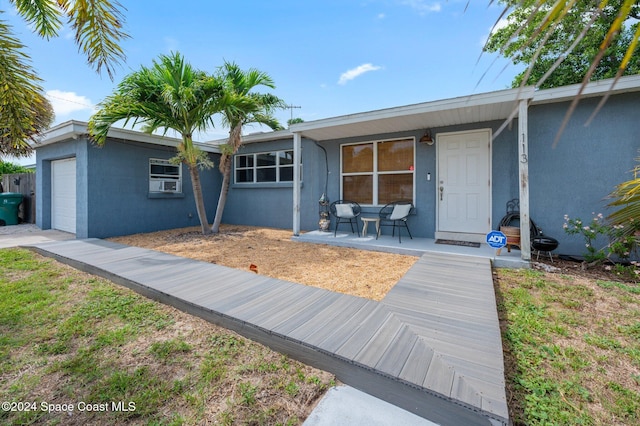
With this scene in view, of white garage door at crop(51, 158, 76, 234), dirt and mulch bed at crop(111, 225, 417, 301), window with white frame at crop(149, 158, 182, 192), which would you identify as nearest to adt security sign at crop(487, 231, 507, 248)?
dirt and mulch bed at crop(111, 225, 417, 301)

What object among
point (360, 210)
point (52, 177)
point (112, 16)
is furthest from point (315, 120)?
point (52, 177)

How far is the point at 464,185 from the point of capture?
19.1ft

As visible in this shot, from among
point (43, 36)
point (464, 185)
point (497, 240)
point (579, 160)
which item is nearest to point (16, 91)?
point (43, 36)

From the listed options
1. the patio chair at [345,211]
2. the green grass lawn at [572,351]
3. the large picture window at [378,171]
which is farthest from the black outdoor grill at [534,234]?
the patio chair at [345,211]

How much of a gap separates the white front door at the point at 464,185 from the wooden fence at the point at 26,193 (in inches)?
462

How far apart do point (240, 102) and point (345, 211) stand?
127 inches

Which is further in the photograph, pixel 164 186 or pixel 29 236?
pixel 164 186

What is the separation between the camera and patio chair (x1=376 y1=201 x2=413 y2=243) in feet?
19.8

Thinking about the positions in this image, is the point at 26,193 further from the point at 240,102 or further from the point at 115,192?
the point at 240,102

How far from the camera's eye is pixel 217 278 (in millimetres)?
3668

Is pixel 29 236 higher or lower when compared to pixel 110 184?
lower

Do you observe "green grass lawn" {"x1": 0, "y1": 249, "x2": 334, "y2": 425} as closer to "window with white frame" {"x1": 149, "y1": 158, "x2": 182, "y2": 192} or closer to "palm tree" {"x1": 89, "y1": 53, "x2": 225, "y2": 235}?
"palm tree" {"x1": 89, "y1": 53, "x2": 225, "y2": 235}

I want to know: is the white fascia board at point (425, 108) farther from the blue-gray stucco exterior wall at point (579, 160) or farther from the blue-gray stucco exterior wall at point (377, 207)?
the blue-gray stucco exterior wall at point (579, 160)

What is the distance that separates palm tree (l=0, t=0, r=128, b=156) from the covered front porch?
174 inches
